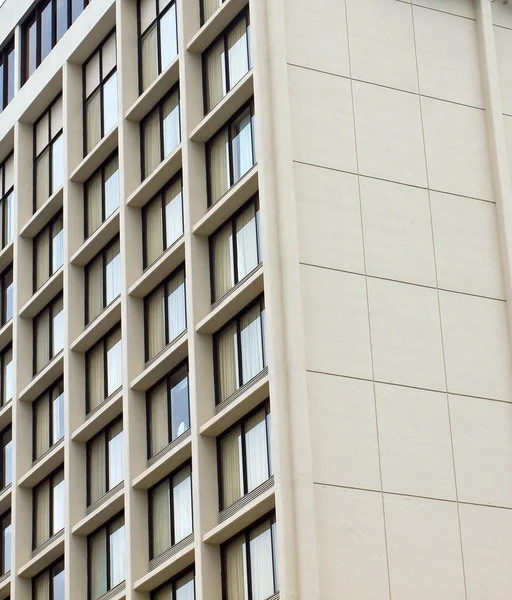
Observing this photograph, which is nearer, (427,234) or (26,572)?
(427,234)

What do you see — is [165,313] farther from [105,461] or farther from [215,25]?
[215,25]

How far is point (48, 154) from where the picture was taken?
2346 inches

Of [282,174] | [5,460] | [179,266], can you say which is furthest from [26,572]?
[282,174]

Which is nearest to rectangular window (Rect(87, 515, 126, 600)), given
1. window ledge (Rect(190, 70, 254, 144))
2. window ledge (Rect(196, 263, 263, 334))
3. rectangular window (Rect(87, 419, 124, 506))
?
rectangular window (Rect(87, 419, 124, 506))

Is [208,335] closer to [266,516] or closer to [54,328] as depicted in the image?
[266,516]

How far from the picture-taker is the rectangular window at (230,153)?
46.8m

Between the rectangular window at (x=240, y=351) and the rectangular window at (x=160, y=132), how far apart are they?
773 centimetres

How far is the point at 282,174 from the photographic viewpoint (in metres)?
43.5

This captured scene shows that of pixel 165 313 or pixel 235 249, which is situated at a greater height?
pixel 235 249

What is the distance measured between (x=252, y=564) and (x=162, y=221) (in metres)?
13.0

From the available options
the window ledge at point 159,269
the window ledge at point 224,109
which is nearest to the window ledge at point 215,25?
the window ledge at point 224,109

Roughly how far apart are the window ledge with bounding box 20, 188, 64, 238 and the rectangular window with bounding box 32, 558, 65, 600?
41.7ft

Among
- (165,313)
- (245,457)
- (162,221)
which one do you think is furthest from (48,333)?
(245,457)

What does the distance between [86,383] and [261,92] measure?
13.8m
